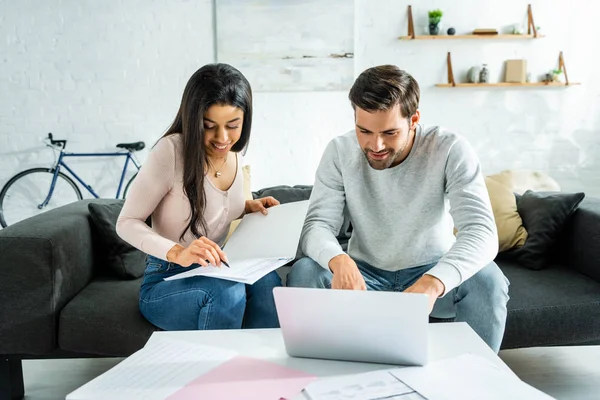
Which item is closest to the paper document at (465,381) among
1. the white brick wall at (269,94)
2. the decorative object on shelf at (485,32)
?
the white brick wall at (269,94)

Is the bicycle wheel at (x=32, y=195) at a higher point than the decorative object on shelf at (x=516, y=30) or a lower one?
lower

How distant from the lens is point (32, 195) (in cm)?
427

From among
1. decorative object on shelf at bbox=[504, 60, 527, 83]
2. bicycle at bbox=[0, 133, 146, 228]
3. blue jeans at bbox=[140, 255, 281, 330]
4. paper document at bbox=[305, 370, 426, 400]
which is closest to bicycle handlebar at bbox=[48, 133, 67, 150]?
bicycle at bbox=[0, 133, 146, 228]

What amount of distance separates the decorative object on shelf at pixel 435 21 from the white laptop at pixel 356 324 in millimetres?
3254

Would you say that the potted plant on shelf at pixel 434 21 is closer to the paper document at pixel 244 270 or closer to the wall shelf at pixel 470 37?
the wall shelf at pixel 470 37

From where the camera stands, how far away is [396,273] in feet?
5.95

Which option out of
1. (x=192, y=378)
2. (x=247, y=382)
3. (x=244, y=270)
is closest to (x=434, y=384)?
(x=247, y=382)

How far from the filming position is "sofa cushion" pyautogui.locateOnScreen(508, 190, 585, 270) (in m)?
2.34

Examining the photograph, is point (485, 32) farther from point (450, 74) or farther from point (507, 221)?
point (507, 221)

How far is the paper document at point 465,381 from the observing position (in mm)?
1008

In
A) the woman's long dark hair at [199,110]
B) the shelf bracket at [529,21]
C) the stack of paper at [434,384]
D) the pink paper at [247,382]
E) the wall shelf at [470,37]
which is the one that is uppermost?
the shelf bracket at [529,21]

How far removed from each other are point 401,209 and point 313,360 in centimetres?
70

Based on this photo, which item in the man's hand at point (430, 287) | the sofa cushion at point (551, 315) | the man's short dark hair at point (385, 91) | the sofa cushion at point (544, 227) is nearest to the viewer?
the man's hand at point (430, 287)

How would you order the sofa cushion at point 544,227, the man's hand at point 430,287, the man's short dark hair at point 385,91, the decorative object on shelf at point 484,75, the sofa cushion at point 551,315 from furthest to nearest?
1. the decorative object on shelf at point 484,75
2. the sofa cushion at point 544,227
3. the sofa cushion at point 551,315
4. the man's short dark hair at point 385,91
5. the man's hand at point 430,287
